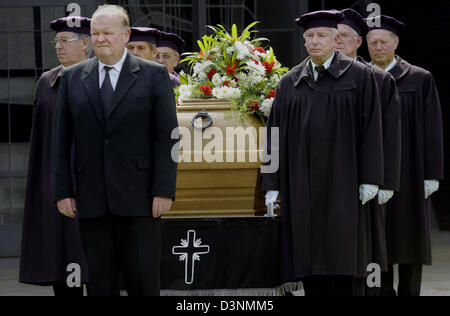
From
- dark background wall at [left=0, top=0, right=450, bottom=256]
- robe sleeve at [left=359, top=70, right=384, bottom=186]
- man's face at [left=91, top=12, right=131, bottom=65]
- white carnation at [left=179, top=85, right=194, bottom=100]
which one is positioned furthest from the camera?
dark background wall at [left=0, top=0, right=450, bottom=256]

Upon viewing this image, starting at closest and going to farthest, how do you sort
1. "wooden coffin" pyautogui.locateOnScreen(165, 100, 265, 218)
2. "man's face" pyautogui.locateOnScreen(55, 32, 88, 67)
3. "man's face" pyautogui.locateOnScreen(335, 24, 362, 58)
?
"man's face" pyautogui.locateOnScreen(55, 32, 88, 67) < "wooden coffin" pyautogui.locateOnScreen(165, 100, 265, 218) < "man's face" pyautogui.locateOnScreen(335, 24, 362, 58)

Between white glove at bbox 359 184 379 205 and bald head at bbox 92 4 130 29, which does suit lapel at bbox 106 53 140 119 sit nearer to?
bald head at bbox 92 4 130 29

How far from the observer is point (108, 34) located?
432 centimetres

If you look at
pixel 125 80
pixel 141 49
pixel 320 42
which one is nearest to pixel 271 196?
pixel 320 42

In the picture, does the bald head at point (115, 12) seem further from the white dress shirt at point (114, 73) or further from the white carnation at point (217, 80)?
the white carnation at point (217, 80)

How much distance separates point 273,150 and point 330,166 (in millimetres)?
355

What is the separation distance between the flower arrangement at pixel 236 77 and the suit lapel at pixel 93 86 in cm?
166

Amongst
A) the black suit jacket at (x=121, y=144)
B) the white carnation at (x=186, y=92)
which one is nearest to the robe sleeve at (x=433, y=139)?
the white carnation at (x=186, y=92)

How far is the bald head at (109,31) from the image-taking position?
4309 millimetres

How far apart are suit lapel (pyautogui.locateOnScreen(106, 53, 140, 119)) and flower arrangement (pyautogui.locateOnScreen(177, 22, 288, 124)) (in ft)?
5.33

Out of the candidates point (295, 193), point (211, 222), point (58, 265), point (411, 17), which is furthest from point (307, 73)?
point (411, 17)

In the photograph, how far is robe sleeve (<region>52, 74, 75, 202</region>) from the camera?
443cm

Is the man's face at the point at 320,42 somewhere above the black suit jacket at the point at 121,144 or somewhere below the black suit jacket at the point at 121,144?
above

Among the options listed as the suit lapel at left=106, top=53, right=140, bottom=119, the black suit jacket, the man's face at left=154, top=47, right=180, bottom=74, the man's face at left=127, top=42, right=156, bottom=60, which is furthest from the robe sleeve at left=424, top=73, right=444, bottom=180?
the suit lapel at left=106, top=53, right=140, bottom=119
